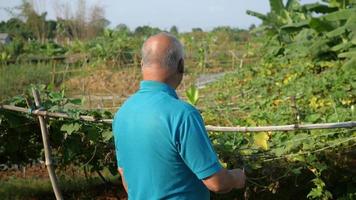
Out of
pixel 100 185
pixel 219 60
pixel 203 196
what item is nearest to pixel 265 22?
pixel 219 60

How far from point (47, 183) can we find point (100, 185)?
2.35 feet

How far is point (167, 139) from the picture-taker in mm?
2184

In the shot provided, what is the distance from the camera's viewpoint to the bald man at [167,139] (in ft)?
7.01

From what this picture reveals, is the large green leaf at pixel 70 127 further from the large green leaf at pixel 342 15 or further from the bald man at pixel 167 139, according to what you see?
the large green leaf at pixel 342 15

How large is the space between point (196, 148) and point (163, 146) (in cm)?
16

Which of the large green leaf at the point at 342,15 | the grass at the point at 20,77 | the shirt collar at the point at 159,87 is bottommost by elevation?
the grass at the point at 20,77

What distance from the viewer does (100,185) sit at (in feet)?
19.6

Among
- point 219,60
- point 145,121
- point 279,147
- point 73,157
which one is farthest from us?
point 219,60

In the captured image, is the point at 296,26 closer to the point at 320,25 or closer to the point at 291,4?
the point at 320,25

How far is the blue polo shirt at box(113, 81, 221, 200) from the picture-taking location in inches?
83.9

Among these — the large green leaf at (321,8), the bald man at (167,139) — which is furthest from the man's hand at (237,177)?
the large green leaf at (321,8)

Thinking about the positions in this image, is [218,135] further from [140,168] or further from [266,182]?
[140,168]

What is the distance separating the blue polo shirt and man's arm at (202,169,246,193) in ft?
0.10

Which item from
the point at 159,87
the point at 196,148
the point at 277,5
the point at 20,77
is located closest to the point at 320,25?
the point at 277,5
